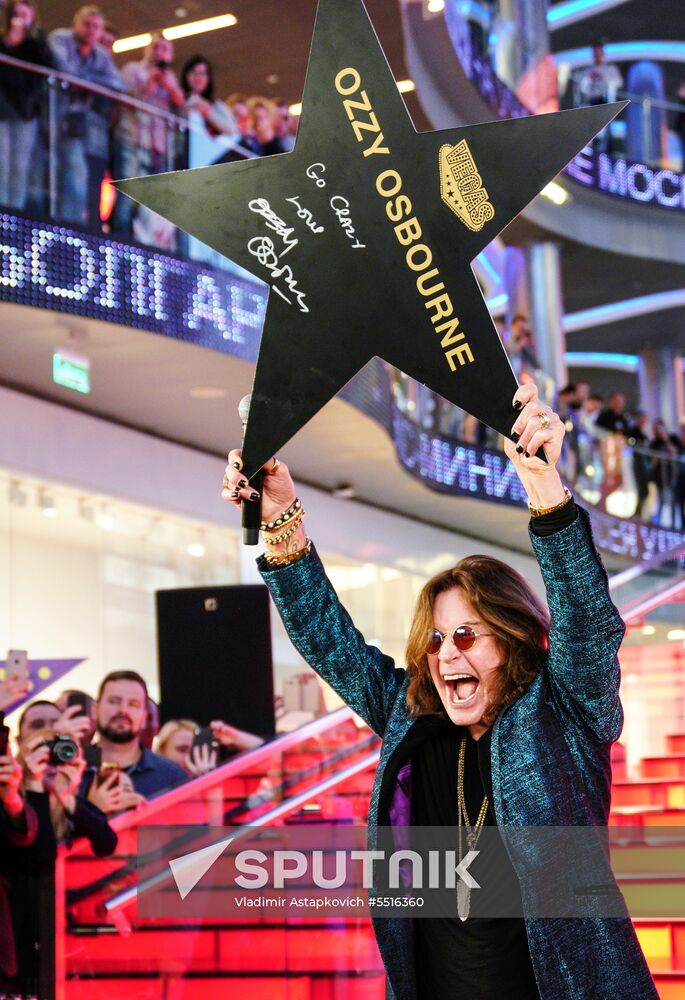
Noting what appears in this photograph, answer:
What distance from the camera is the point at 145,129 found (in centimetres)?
775

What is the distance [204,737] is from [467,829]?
3.35 meters

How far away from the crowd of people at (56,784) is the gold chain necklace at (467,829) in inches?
86.4

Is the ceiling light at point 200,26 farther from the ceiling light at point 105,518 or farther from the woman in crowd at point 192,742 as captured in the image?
the woman in crowd at point 192,742

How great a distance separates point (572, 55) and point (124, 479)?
13.8m

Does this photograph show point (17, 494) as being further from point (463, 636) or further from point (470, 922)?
point (470, 922)

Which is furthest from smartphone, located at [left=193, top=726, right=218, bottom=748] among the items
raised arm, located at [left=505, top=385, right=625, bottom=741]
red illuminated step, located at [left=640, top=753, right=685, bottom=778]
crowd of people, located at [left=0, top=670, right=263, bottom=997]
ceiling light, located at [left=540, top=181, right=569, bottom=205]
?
ceiling light, located at [left=540, top=181, right=569, bottom=205]

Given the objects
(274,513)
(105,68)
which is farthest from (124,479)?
(274,513)

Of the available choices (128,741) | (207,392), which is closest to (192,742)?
(128,741)

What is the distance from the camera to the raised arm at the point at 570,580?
6.61ft

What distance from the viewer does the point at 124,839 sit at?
4.45 meters

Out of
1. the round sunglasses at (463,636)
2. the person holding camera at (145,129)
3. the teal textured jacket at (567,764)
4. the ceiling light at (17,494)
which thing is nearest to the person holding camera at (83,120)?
the person holding camera at (145,129)

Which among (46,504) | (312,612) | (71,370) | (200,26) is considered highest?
(200,26)

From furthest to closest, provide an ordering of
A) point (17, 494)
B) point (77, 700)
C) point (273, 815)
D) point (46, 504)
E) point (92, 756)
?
point (46, 504) < point (17, 494) < point (77, 700) < point (92, 756) < point (273, 815)
